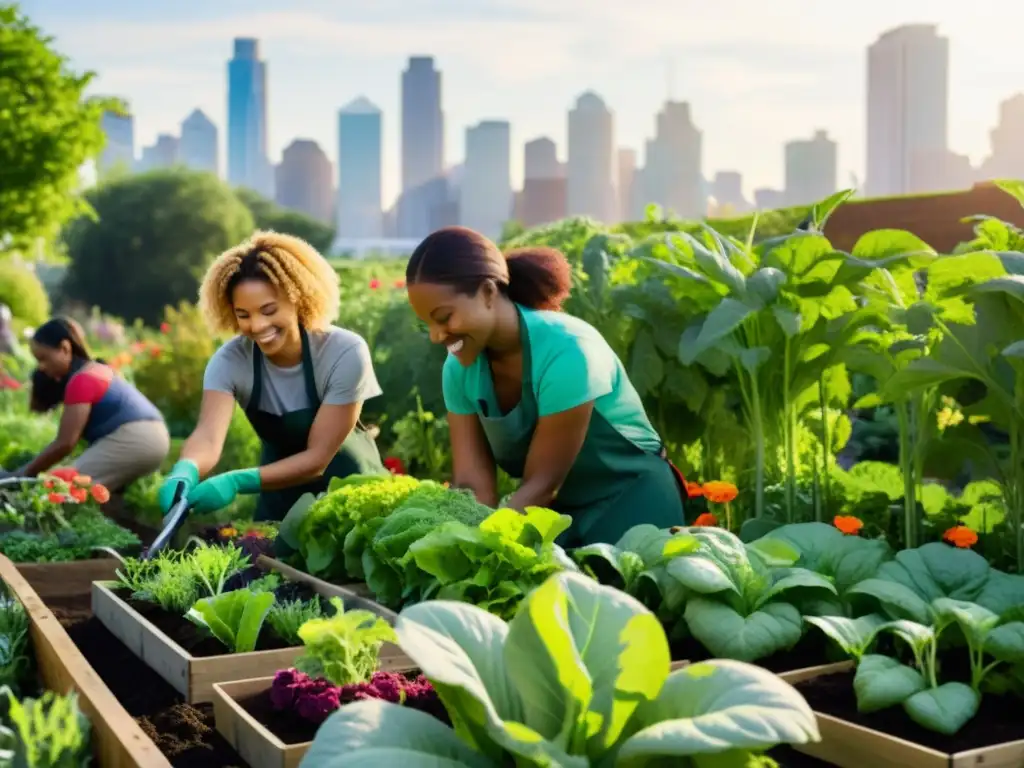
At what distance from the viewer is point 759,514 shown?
3.73 metres

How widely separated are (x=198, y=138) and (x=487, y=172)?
49.0 meters

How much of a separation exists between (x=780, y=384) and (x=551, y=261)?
1.00 metres

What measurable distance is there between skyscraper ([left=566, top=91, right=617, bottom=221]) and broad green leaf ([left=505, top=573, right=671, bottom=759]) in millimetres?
98747

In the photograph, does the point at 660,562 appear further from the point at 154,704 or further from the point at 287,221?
the point at 287,221

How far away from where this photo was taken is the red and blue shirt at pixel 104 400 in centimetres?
617

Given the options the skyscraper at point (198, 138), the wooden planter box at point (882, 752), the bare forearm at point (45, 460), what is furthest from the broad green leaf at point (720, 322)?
the skyscraper at point (198, 138)

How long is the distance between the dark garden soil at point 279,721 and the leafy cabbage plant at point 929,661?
3.16 feet

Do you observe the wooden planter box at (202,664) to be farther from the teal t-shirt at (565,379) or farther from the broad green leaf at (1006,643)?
the broad green leaf at (1006,643)

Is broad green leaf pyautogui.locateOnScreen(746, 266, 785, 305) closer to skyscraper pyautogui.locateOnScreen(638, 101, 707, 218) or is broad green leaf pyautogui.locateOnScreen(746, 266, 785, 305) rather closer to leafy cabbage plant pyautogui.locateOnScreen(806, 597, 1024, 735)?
leafy cabbage plant pyautogui.locateOnScreen(806, 597, 1024, 735)

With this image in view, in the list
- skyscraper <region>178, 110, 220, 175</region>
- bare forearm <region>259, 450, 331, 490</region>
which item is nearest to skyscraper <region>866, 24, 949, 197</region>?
bare forearm <region>259, 450, 331, 490</region>

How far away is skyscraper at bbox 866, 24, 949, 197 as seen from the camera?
65625 millimetres

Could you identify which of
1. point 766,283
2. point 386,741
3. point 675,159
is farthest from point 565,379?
point 675,159

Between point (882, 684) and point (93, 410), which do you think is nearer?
point (882, 684)

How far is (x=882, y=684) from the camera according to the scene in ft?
6.70
